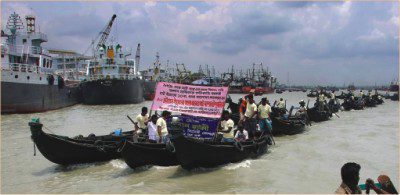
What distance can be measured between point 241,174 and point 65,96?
125ft

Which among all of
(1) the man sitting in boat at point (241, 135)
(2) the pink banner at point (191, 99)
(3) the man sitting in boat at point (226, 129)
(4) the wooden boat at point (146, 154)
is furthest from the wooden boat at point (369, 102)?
(4) the wooden boat at point (146, 154)

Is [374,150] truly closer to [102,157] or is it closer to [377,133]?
[377,133]

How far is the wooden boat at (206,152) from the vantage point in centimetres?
1118

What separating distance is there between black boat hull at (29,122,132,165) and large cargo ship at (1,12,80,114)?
23.1 metres

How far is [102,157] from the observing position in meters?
13.3

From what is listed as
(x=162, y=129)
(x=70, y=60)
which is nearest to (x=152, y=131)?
(x=162, y=129)

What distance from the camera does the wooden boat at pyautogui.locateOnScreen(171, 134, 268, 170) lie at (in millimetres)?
11180

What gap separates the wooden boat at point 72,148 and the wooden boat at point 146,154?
1.06 metres

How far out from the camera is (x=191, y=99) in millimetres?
12766

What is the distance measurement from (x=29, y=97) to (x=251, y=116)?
86.6ft

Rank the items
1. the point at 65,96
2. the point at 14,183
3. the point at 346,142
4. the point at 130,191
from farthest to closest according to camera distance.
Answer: the point at 65,96
the point at 346,142
the point at 14,183
the point at 130,191

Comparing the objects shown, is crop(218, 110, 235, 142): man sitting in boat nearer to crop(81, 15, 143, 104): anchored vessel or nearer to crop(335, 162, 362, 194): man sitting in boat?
crop(335, 162, 362, 194): man sitting in boat

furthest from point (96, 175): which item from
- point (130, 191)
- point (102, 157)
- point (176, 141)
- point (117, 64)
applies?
point (117, 64)

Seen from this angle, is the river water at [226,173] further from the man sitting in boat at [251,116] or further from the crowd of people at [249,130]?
the man sitting in boat at [251,116]
